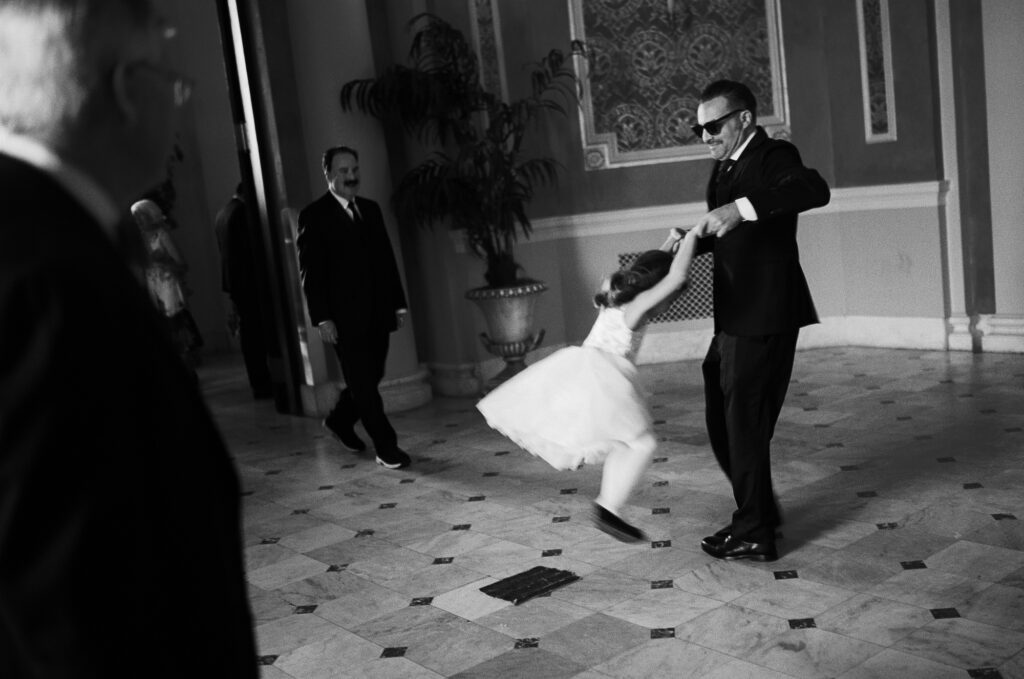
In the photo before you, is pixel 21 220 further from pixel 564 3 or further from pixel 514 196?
pixel 564 3

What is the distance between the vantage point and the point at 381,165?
8.03 m

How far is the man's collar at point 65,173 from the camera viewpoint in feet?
3.30

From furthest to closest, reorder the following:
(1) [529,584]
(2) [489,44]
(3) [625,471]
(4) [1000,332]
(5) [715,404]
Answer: (2) [489,44]
(4) [1000,332]
(5) [715,404]
(1) [529,584]
(3) [625,471]

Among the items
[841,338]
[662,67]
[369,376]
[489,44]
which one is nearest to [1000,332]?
[841,338]

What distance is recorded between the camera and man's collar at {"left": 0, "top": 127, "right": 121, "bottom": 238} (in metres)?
1.00

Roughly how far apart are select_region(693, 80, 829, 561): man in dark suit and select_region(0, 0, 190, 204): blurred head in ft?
9.91

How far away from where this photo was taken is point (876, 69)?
26.3 ft

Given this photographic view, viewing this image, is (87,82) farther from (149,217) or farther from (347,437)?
(149,217)

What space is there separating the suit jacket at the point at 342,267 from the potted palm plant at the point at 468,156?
Answer: 1.44m

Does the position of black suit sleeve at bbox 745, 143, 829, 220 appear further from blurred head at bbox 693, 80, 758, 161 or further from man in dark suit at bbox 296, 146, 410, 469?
man in dark suit at bbox 296, 146, 410, 469

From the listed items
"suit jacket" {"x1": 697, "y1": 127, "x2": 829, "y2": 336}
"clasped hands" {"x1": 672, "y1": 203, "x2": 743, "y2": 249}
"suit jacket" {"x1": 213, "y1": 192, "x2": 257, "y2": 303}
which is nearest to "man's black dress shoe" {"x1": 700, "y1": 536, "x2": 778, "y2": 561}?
"suit jacket" {"x1": 697, "y1": 127, "x2": 829, "y2": 336}

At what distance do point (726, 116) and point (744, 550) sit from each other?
1641mm

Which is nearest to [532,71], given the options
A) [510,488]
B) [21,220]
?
[510,488]

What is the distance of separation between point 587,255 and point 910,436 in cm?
344
